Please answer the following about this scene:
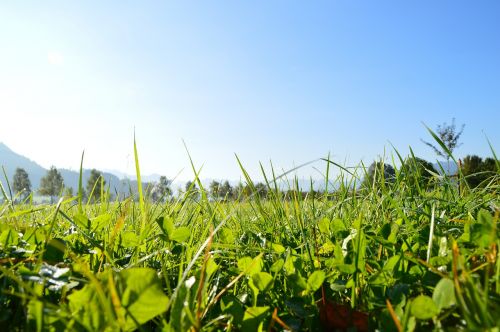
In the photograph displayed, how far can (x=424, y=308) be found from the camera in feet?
→ 2.41

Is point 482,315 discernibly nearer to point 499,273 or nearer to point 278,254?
point 499,273

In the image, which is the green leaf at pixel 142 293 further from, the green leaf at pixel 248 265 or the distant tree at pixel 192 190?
the distant tree at pixel 192 190

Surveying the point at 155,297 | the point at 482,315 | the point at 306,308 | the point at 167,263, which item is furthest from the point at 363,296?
the point at 167,263

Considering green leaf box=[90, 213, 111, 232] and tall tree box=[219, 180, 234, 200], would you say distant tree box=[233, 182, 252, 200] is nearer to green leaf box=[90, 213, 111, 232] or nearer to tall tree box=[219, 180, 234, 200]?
tall tree box=[219, 180, 234, 200]

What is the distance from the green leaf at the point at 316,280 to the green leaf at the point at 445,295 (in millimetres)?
299

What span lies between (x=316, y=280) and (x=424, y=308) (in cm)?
30

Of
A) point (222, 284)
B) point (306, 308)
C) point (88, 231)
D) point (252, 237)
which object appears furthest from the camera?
point (252, 237)

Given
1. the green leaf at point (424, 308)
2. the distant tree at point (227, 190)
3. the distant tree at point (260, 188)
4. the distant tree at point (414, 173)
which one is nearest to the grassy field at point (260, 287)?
the green leaf at point (424, 308)

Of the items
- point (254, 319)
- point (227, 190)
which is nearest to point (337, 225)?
point (254, 319)

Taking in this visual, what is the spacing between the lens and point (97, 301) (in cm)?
73

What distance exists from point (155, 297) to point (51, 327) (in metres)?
Result: 0.24

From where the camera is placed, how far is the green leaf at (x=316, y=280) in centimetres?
97

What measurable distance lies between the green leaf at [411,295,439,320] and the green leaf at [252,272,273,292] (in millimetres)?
358

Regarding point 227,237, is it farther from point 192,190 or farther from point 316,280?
point 192,190
